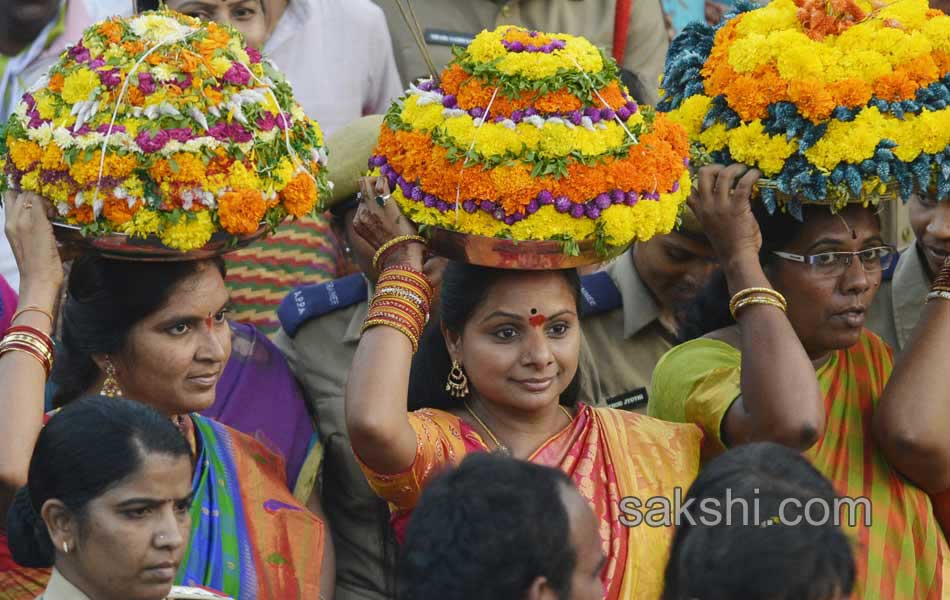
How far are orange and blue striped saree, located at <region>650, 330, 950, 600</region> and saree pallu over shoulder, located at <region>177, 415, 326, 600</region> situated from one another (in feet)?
3.99

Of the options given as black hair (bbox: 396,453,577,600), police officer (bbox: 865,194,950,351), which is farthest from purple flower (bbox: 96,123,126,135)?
police officer (bbox: 865,194,950,351)

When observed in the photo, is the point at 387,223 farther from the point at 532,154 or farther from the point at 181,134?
the point at 181,134

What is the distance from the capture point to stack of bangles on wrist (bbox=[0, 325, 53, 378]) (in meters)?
4.36

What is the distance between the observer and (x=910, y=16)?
487 cm

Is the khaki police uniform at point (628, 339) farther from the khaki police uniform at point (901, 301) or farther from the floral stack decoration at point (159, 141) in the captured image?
the floral stack decoration at point (159, 141)

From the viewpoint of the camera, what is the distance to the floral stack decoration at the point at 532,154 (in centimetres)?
432

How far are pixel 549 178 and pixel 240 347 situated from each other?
5.00 feet

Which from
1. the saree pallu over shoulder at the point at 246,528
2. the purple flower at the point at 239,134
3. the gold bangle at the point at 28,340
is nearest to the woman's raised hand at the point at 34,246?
the gold bangle at the point at 28,340

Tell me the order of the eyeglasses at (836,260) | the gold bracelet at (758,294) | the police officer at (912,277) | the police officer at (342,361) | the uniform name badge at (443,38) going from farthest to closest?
1. the uniform name badge at (443,38)
2. the police officer at (912,277)
3. the police officer at (342,361)
4. the eyeglasses at (836,260)
5. the gold bracelet at (758,294)

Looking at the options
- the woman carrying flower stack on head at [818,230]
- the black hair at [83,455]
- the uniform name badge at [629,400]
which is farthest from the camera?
the uniform name badge at [629,400]

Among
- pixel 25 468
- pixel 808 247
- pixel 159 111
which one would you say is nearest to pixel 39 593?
pixel 25 468

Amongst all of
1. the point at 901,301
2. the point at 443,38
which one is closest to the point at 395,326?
the point at 901,301

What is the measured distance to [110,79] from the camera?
4.39 m

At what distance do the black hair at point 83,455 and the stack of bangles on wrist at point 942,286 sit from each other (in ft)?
8.14
